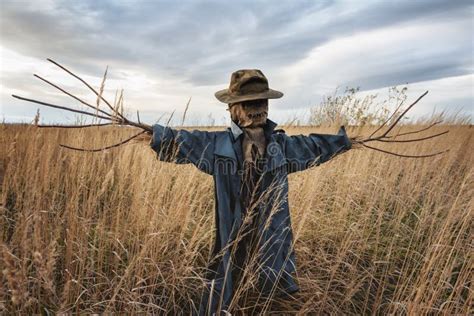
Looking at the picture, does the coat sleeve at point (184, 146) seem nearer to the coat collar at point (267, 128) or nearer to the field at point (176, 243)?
the coat collar at point (267, 128)

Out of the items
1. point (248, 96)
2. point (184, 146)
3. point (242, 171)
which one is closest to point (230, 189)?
point (242, 171)

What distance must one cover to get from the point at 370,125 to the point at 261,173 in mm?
5844

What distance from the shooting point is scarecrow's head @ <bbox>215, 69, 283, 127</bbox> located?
1771 millimetres

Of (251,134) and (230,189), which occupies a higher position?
(251,134)

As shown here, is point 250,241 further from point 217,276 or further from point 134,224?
point 134,224

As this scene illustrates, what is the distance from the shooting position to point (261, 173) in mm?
1909

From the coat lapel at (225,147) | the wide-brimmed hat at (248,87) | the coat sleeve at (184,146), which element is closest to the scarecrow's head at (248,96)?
the wide-brimmed hat at (248,87)

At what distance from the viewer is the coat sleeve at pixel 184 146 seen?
68.3 inches

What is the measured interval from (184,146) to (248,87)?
1.64 feet

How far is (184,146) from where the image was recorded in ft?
5.95

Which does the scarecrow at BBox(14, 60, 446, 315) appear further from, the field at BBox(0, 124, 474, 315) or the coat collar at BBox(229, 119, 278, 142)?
the field at BBox(0, 124, 474, 315)

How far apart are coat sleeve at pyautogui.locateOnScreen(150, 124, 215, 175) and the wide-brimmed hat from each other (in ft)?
0.88

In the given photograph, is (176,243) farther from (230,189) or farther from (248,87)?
(248,87)

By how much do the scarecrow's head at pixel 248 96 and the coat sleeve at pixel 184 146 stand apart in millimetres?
224
